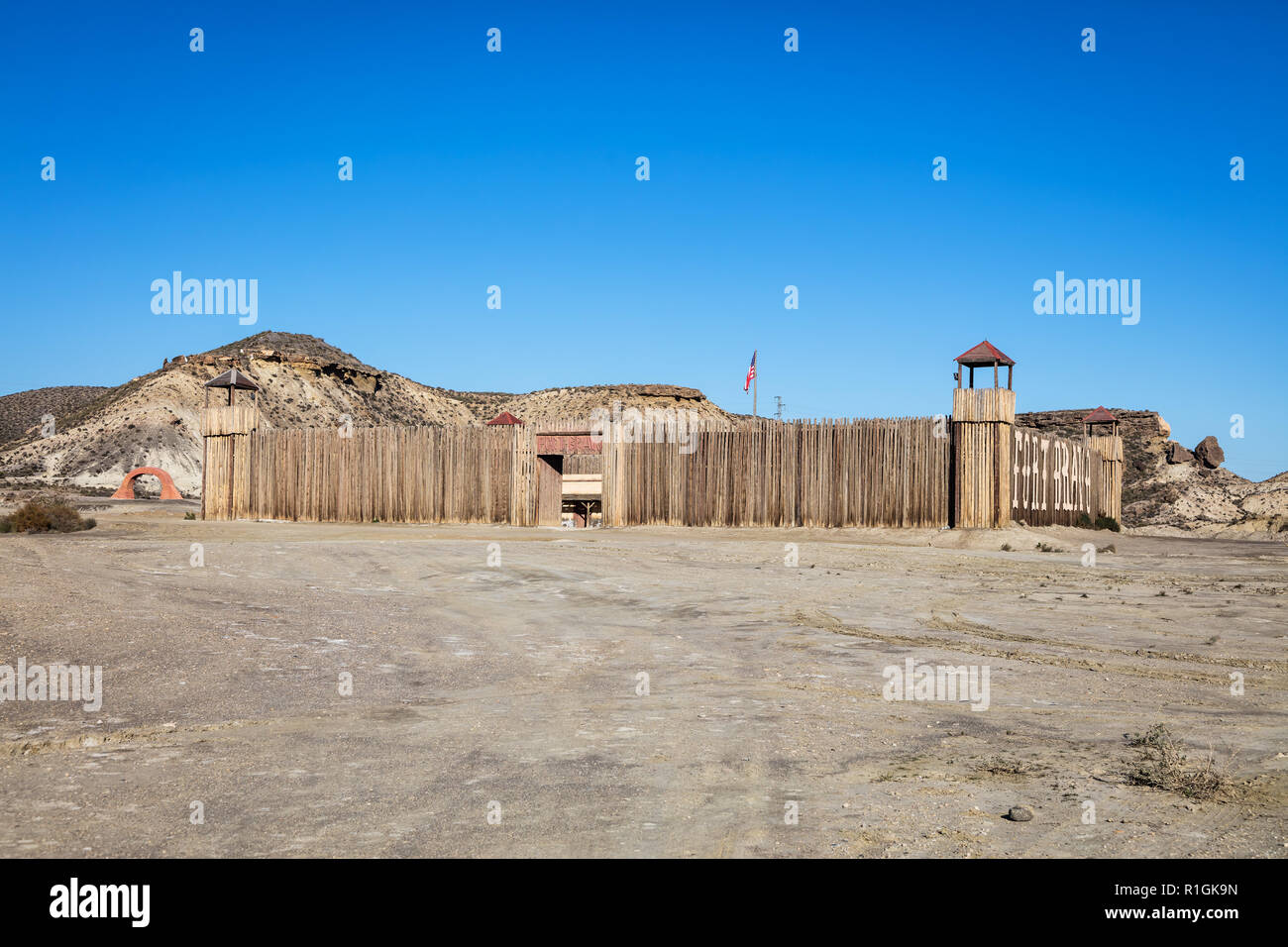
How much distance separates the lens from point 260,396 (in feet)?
206

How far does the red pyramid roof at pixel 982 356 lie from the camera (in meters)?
21.3

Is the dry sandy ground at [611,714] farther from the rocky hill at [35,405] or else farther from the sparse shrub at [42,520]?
the rocky hill at [35,405]

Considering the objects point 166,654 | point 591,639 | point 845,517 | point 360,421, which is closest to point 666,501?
point 845,517

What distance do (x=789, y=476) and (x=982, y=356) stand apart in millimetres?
4984

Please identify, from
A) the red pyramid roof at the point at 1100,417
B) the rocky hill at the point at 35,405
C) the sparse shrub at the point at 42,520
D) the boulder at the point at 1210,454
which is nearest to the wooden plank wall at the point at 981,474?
the red pyramid roof at the point at 1100,417

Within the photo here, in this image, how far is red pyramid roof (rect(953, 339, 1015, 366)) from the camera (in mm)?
21328

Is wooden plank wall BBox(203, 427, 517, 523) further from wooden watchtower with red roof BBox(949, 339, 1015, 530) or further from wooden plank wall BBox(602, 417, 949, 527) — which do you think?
wooden watchtower with red roof BBox(949, 339, 1015, 530)

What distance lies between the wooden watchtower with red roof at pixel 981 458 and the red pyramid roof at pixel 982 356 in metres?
0.90

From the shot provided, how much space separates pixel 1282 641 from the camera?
8.47 m

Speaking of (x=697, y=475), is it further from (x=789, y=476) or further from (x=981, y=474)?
(x=981, y=474)

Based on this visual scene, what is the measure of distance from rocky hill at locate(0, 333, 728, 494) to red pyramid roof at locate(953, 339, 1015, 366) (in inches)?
964

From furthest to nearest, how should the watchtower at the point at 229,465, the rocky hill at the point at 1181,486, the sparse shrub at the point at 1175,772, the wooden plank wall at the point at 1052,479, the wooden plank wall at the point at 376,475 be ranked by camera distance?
the rocky hill at the point at 1181,486, the watchtower at the point at 229,465, the wooden plank wall at the point at 376,475, the wooden plank wall at the point at 1052,479, the sparse shrub at the point at 1175,772

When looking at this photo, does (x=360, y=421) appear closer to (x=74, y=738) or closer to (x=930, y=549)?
(x=930, y=549)

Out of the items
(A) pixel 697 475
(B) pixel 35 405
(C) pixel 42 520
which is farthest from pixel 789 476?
(B) pixel 35 405
